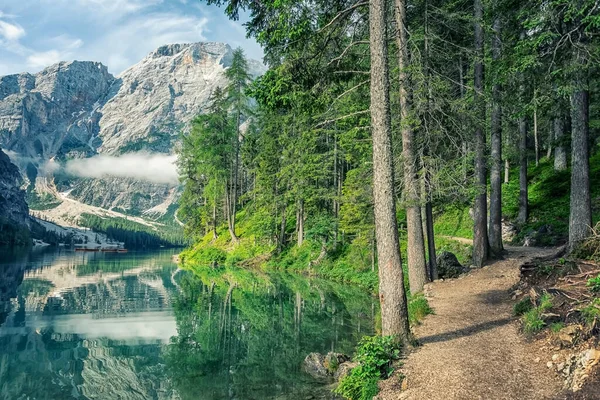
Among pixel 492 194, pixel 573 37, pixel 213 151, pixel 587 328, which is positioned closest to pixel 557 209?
pixel 492 194

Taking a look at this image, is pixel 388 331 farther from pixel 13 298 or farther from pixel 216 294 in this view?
pixel 13 298

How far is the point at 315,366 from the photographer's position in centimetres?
938

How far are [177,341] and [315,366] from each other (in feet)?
19.2

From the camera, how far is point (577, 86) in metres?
10.4

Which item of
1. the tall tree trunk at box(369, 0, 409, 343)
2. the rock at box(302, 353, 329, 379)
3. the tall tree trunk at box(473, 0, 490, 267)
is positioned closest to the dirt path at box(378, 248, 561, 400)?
the tall tree trunk at box(369, 0, 409, 343)

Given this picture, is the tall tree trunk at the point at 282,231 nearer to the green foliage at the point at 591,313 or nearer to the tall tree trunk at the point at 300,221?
the tall tree trunk at the point at 300,221

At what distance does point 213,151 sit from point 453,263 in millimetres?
29765

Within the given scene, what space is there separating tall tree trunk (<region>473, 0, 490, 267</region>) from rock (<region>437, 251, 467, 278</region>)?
83 centimetres

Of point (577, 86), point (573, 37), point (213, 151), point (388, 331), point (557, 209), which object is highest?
point (213, 151)

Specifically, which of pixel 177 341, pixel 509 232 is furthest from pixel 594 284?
pixel 509 232

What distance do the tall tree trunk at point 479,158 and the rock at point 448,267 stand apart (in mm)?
828

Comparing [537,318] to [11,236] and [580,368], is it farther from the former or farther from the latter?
[11,236]

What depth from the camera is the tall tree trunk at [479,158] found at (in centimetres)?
1403

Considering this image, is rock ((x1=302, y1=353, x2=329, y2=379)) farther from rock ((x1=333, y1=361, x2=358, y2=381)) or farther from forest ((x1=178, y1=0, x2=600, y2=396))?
forest ((x1=178, y1=0, x2=600, y2=396))
